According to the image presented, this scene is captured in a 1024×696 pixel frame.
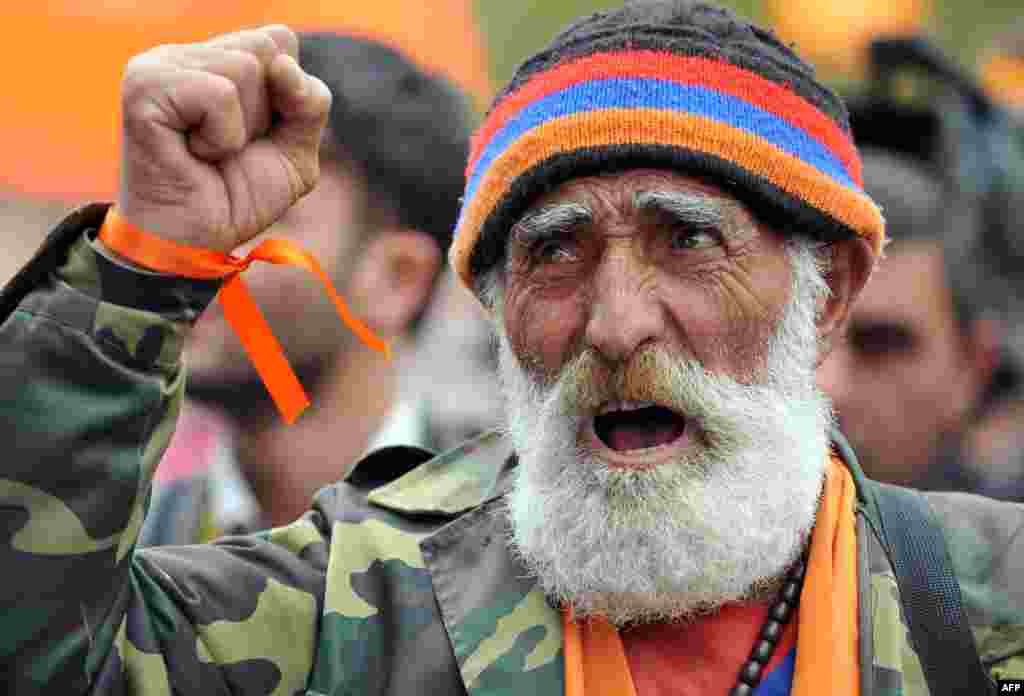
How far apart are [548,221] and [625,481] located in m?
0.55

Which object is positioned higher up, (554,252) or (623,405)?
(554,252)

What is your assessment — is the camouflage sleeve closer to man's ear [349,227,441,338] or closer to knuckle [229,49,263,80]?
knuckle [229,49,263,80]

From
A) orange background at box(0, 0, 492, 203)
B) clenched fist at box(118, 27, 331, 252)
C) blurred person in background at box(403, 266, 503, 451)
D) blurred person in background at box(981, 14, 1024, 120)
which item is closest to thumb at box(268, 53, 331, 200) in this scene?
clenched fist at box(118, 27, 331, 252)

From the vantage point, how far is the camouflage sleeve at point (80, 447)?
2.54 metres

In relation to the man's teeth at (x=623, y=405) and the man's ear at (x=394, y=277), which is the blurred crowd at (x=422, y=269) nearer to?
the man's ear at (x=394, y=277)

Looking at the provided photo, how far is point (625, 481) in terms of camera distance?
10.2ft

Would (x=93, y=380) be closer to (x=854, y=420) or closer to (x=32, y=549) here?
(x=32, y=549)

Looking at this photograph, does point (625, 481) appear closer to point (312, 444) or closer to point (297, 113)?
point (297, 113)

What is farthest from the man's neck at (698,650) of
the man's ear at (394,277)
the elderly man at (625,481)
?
the man's ear at (394,277)

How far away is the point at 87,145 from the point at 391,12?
2.12m

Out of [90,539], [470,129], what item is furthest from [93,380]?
[470,129]

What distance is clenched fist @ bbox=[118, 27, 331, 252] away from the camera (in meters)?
2.59

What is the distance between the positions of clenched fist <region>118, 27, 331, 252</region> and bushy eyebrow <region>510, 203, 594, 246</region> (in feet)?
2.04

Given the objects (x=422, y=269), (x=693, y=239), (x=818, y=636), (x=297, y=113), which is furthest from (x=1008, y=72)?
(x=297, y=113)
